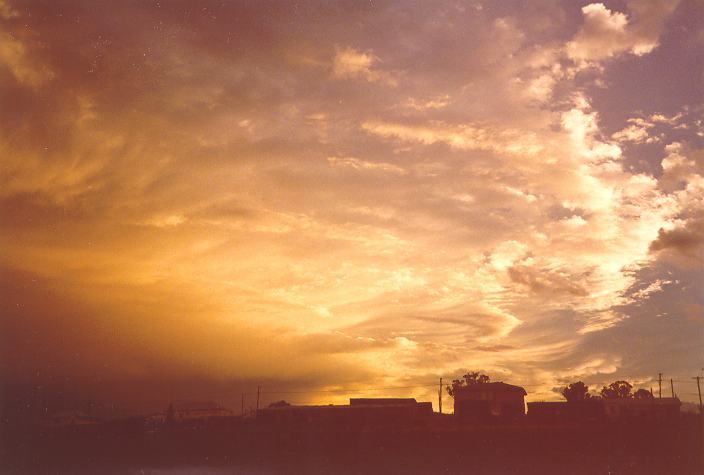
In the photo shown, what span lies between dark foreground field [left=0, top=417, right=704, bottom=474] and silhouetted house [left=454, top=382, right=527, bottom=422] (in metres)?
22.0

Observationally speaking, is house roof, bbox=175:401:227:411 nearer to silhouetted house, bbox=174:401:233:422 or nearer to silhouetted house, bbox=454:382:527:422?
silhouetted house, bbox=174:401:233:422

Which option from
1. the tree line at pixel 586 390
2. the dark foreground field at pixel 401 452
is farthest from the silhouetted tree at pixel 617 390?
the dark foreground field at pixel 401 452

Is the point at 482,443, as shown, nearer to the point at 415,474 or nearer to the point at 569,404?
the point at 415,474

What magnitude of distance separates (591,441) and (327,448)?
24.2 metres

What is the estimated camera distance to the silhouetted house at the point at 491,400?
8150cm

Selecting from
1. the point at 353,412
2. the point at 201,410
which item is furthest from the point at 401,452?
the point at 201,410

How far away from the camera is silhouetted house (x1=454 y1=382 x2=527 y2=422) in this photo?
3209 inches

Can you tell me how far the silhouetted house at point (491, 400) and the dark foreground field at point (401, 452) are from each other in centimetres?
2197

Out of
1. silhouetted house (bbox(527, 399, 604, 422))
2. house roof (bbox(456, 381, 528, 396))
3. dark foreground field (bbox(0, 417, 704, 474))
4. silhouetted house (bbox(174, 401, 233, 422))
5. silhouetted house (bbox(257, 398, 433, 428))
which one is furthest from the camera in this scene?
silhouetted house (bbox(174, 401, 233, 422))

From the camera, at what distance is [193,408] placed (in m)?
121

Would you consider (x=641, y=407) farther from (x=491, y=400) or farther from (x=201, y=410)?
(x=201, y=410)

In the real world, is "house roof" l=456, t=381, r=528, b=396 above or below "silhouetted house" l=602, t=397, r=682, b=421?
above

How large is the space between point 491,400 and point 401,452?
32310mm

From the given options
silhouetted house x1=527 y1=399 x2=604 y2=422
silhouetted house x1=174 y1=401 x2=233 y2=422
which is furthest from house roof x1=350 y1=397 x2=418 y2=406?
silhouetted house x1=174 y1=401 x2=233 y2=422
